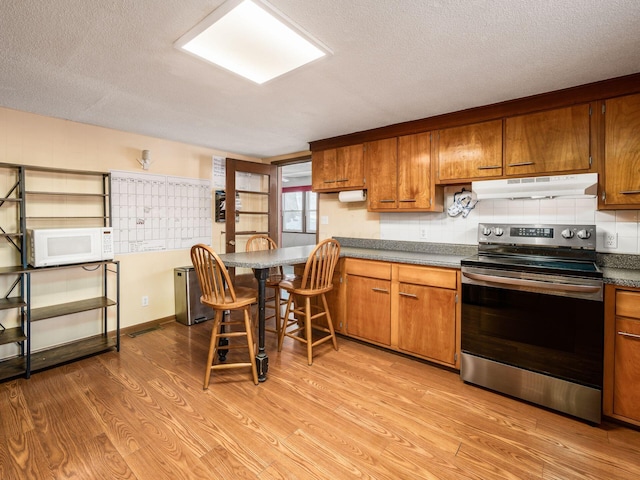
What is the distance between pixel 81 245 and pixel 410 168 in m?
3.00

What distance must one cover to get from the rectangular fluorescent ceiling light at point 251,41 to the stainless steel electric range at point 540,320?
1.78 meters

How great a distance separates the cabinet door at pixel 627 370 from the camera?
5.88ft

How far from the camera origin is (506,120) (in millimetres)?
2465

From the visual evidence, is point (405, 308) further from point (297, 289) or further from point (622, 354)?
point (622, 354)

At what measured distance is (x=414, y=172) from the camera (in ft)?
9.71

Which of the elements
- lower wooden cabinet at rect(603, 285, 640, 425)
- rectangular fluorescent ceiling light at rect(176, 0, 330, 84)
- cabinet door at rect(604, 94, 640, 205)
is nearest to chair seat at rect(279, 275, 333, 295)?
rectangular fluorescent ceiling light at rect(176, 0, 330, 84)

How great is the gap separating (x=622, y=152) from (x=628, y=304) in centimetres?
98

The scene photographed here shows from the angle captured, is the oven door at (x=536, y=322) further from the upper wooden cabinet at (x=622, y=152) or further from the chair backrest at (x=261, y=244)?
the chair backrest at (x=261, y=244)

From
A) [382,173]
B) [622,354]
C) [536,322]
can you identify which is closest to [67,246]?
[382,173]

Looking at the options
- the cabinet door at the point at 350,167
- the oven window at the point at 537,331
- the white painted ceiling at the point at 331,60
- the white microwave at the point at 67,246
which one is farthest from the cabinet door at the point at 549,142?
the white microwave at the point at 67,246

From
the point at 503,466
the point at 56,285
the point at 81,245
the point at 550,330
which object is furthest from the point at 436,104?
the point at 56,285

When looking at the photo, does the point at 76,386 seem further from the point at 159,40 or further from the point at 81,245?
the point at 159,40

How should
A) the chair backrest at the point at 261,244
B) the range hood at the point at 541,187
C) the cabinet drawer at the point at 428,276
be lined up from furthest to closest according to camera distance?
the chair backrest at the point at 261,244
the cabinet drawer at the point at 428,276
the range hood at the point at 541,187

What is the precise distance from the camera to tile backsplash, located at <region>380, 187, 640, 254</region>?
88.8 inches
